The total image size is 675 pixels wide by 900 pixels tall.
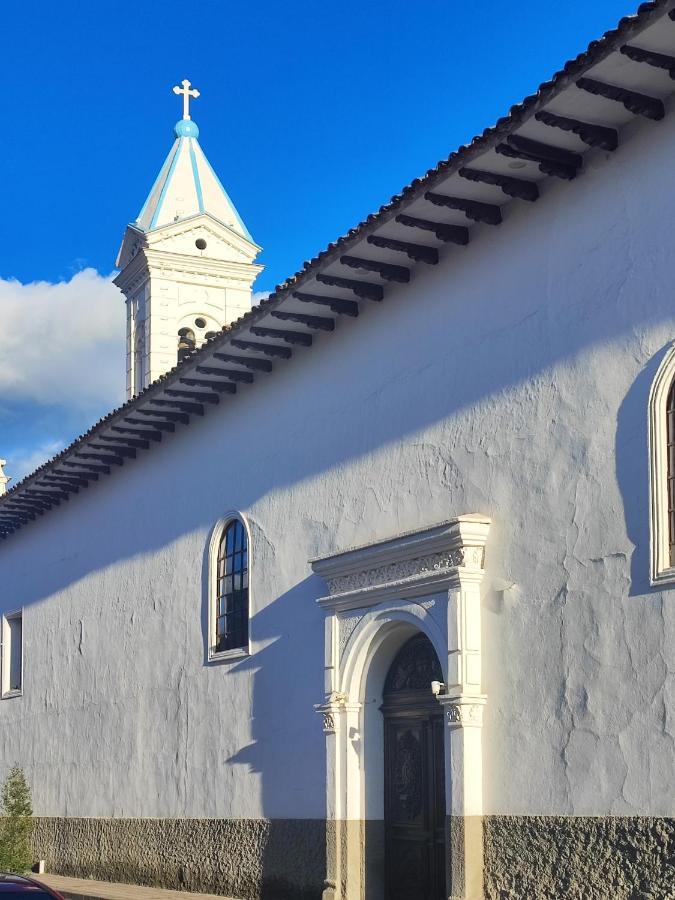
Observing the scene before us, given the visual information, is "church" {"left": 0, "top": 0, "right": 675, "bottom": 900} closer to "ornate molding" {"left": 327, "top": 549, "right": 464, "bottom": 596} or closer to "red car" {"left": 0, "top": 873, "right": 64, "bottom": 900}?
"ornate molding" {"left": 327, "top": 549, "right": 464, "bottom": 596}

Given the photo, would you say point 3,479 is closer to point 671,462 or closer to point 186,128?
point 186,128

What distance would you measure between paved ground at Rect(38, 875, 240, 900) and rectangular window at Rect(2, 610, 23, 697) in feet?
20.4

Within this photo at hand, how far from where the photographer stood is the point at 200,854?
16.8m

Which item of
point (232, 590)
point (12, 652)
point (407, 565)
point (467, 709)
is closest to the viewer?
point (467, 709)

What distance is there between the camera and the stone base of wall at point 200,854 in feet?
47.4

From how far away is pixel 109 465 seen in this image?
70.5ft

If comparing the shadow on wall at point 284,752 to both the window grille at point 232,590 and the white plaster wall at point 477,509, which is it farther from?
the window grille at point 232,590

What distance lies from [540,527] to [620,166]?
2.94 metres

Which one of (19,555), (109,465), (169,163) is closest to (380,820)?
(109,465)

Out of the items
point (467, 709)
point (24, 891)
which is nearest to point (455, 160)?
point (467, 709)

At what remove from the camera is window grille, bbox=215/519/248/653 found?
16828 mm

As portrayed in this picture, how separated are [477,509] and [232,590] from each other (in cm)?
578

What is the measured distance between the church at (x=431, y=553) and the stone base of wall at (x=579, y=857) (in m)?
0.03

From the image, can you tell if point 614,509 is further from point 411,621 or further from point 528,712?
point 411,621
